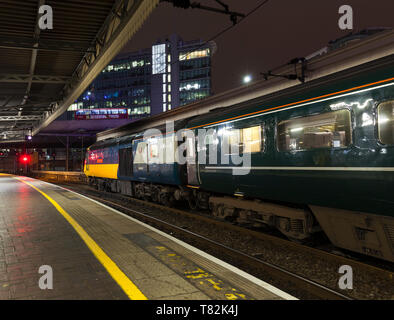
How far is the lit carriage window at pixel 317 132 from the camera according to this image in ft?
19.0

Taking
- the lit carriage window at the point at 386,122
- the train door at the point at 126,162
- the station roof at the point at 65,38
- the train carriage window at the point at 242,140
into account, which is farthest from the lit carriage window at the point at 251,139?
the train door at the point at 126,162

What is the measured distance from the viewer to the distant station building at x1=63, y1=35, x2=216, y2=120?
101000 mm

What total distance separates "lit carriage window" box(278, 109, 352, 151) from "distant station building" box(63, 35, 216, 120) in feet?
302

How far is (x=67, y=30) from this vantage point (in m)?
13.0

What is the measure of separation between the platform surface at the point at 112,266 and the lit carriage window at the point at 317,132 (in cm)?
292

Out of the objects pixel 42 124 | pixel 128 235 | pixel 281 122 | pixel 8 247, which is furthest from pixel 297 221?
pixel 42 124

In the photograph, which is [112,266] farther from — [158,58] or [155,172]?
[158,58]

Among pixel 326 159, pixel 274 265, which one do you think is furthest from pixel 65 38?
pixel 274 265

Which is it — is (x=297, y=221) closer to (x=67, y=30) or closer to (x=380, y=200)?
(x=380, y=200)

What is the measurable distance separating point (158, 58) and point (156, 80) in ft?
25.0

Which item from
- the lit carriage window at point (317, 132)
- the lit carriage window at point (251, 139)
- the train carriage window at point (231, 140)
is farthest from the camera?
the train carriage window at point (231, 140)

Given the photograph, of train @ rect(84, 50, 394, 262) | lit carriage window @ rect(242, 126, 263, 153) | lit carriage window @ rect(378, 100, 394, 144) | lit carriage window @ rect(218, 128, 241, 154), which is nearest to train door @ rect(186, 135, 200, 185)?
train @ rect(84, 50, 394, 262)

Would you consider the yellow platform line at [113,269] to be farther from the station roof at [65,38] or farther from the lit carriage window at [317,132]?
the station roof at [65,38]

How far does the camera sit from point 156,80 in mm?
107125
